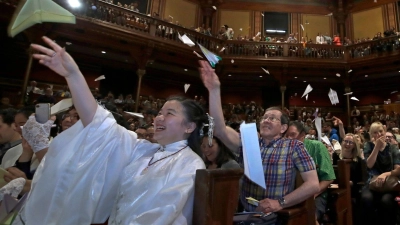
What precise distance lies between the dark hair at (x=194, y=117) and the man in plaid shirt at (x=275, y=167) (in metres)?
0.29

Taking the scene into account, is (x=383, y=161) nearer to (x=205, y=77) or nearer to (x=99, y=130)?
(x=205, y=77)

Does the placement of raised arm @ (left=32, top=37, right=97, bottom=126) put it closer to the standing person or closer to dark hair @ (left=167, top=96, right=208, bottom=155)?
dark hair @ (left=167, top=96, right=208, bottom=155)

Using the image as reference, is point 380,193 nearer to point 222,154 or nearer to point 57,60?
point 222,154

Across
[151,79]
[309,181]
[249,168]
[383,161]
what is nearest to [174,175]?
[249,168]

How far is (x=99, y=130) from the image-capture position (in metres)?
1.33

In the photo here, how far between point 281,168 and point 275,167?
4 cm

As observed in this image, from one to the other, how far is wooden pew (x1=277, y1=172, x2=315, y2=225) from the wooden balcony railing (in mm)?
8475

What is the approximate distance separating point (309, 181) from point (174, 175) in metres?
1.02

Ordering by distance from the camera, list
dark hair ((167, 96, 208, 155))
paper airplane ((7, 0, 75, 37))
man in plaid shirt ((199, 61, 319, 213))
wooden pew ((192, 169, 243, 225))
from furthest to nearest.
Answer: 1. man in plaid shirt ((199, 61, 319, 213))
2. dark hair ((167, 96, 208, 155))
3. paper airplane ((7, 0, 75, 37))
4. wooden pew ((192, 169, 243, 225))

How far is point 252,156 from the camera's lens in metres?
1.62

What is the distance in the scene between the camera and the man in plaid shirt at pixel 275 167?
1794mm

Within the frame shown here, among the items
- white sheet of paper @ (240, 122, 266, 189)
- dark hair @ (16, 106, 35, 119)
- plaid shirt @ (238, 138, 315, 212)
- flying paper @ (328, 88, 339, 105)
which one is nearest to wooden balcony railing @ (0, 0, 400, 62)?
flying paper @ (328, 88, 339, 105)

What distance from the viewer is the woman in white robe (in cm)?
120

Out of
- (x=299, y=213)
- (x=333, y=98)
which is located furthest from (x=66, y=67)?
(x=333, y=98)
